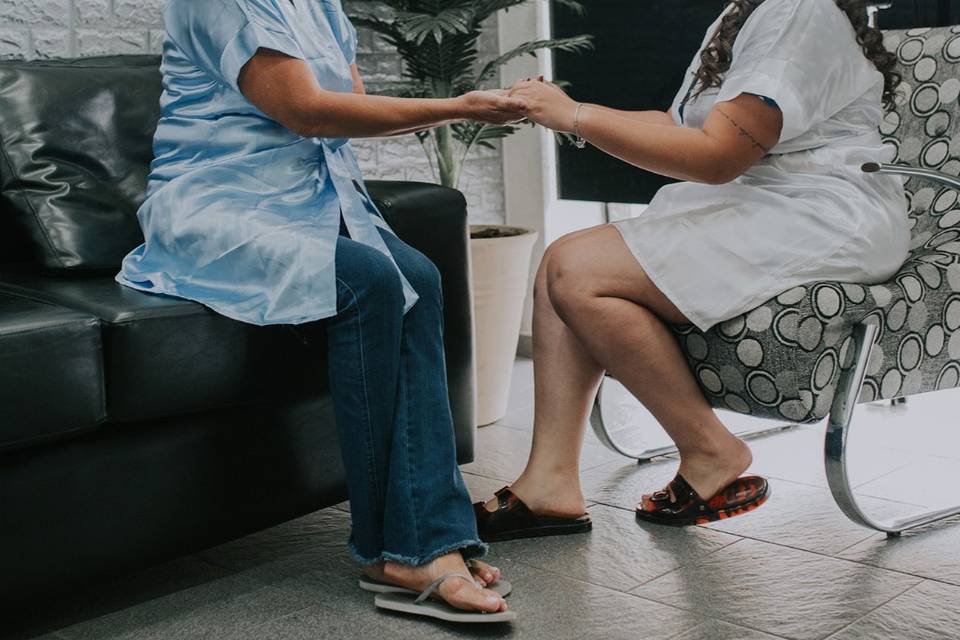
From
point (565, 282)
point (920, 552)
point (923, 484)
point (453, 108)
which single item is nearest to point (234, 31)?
point (453, 108)

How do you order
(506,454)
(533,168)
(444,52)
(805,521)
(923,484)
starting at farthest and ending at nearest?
(533,168) < (444,52) < (506,454) < (923,484) < (805,521)

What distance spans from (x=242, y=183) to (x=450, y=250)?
477mm

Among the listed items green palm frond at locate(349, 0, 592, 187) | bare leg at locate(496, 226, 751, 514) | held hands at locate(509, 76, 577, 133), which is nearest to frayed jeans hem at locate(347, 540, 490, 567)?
bare leg at locate(496, 226, 751, 514)

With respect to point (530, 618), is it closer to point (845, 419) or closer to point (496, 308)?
point (845, 419)

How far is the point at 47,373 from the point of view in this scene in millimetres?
1617

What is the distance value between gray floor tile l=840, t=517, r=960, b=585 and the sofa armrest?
761 millimetres

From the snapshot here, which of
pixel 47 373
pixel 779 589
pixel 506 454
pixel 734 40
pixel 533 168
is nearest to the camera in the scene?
pixel 47 373

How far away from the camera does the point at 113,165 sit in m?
2.20

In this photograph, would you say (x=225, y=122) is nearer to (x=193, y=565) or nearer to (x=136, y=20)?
(x=193, y=565)

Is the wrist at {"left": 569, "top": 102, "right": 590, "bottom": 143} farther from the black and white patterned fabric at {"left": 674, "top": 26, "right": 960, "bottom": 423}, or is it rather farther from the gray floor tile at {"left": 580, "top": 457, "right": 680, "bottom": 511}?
the gray floor tile at {"left": 580, "top": 457, "right": 680, "bottom": 511}

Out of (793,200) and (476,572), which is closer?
(476,572)

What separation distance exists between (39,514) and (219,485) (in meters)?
0.30

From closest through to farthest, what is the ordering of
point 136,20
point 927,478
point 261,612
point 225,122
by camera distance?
point 261,612, point 225,122, point 927,478, point 136,20

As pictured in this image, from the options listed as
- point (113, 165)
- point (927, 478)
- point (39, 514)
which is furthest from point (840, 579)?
point (113, 165)
